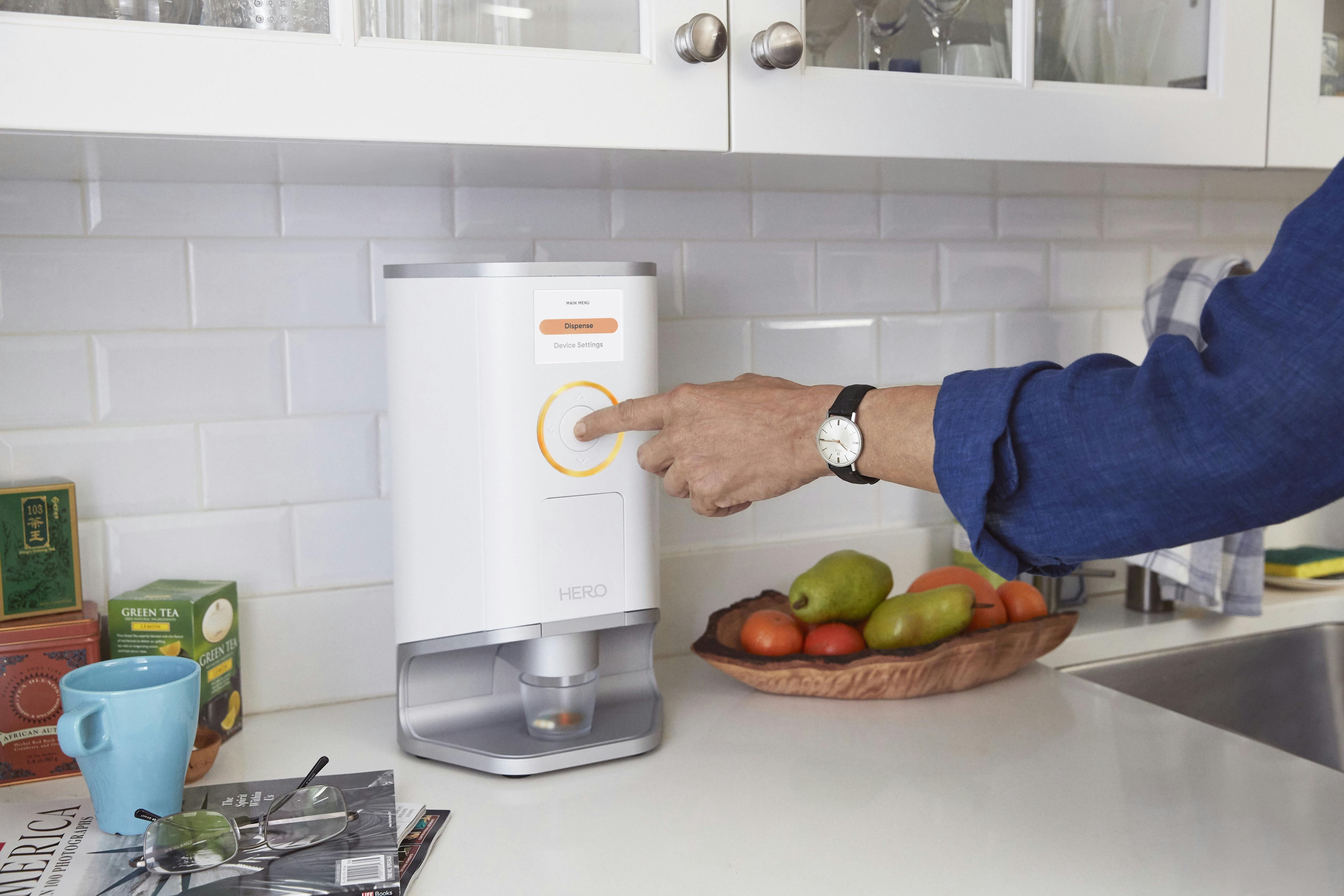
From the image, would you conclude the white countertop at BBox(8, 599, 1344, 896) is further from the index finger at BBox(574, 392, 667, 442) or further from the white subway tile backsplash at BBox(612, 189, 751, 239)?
the white subway tile backsplash at BBox(612, 189, 751, 239)

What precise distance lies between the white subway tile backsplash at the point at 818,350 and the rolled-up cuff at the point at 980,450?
21.8 inches

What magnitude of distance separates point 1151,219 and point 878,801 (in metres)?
0.97

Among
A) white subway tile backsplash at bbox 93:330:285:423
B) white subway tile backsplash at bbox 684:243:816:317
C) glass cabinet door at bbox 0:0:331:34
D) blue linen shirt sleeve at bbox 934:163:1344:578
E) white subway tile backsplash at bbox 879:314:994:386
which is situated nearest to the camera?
blue linen shirt sleeve at bbox 934:163:1344:578

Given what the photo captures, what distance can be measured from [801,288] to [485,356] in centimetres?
51

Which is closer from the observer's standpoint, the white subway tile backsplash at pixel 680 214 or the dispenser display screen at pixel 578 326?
the dispenser display screen at pixel 578 326

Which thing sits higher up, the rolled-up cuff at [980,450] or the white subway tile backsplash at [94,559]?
the rolled-up cuff at [980,450]

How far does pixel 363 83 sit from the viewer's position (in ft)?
2.35

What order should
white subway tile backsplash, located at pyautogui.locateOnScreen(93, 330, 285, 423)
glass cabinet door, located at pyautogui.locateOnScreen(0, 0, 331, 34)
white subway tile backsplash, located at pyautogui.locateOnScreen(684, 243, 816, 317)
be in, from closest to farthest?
1. glass cabinet door, located at pyautogui.locateOnScreen(0, 0, 331, 34)
2. white subway tile backsplash, located at pyautogui.locateOnScreen(93, 330, 285, 423)
3. white subway tile backsplash, located at pyautogui.locateOnScreen(684, 243, 816, 317)

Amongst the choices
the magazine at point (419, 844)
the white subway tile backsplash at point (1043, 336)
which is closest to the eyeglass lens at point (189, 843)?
the magazine at point (419, 844)

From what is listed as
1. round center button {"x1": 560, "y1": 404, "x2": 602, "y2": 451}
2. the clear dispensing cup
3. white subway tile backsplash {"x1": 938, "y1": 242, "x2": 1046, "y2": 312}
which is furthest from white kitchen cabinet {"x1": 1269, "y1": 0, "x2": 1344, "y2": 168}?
the clear dispensing cup

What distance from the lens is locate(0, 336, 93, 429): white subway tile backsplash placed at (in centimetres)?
95

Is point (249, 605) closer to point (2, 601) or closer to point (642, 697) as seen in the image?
point (2, 601)

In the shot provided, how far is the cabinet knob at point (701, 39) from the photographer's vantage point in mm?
773

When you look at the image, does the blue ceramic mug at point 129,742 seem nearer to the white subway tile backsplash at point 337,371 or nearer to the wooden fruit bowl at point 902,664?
the white subway tile backsplash at point 337,371
